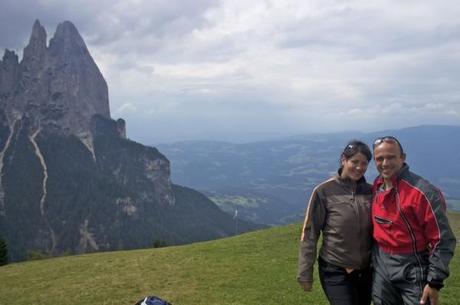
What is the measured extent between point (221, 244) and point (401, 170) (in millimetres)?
21138

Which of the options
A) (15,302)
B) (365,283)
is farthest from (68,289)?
(365,283)

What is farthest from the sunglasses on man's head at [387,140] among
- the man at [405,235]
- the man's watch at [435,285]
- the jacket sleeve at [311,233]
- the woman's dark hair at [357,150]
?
the man's watch at [435,285]

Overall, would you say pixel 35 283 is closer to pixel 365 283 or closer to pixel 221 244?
pixel 221 244

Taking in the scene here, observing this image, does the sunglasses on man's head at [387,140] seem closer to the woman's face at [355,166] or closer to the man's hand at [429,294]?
the woman's face at [355,166]

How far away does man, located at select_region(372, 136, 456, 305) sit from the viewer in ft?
20.8

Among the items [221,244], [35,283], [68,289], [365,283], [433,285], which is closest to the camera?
[433,285]

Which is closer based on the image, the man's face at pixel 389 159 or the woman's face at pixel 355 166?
the man's face at pixel 389 159

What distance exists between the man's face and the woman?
1.66ft

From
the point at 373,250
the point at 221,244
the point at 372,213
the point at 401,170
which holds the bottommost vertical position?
the point at 221,244

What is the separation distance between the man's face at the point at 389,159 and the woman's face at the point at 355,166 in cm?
50

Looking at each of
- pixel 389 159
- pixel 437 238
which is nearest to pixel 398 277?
pixel 437 238

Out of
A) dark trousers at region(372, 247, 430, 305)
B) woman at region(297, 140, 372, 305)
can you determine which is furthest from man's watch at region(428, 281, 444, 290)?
woman at region(297, 140, 372, 305)

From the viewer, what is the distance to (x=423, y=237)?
21.5 feet

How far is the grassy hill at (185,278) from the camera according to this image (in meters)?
16.0
